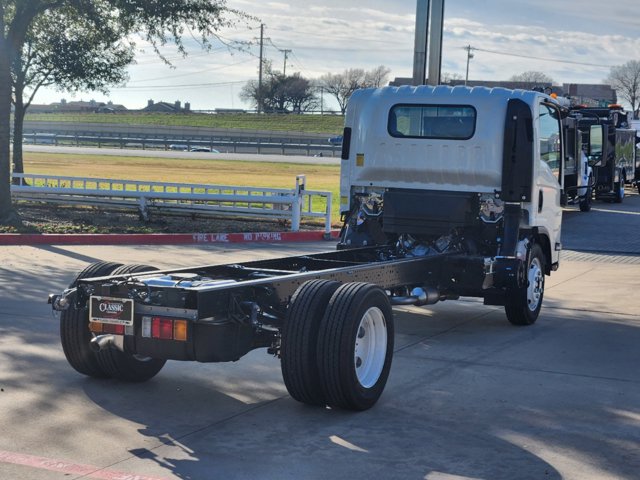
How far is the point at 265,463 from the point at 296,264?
359 centimetres

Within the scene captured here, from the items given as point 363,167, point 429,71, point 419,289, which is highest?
point 429,71

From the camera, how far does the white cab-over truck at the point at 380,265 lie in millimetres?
6551

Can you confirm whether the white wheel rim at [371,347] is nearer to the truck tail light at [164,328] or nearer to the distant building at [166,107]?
the truck tail light at [164,328]

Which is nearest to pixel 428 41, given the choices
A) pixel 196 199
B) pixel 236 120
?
pixel 196 199

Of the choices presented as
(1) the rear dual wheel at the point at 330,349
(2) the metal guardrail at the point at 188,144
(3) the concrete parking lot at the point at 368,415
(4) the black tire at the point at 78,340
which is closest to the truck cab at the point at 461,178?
(3) the concrete parking lot at the point at 368,415

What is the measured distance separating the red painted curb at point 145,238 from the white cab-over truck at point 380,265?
726 cm

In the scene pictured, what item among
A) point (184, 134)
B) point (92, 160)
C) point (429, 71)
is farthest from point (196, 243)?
point (184, 134)

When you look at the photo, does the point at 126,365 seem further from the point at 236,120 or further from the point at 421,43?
the point at 236,120

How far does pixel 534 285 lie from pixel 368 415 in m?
4.42

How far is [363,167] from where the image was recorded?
10.8 m

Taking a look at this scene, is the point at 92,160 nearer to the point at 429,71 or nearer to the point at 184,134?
the point at 429,71

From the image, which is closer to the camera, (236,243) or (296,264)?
(296,264)

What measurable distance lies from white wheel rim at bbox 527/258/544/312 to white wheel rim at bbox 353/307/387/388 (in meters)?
3.62

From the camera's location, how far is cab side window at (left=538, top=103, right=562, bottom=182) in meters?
10.5
